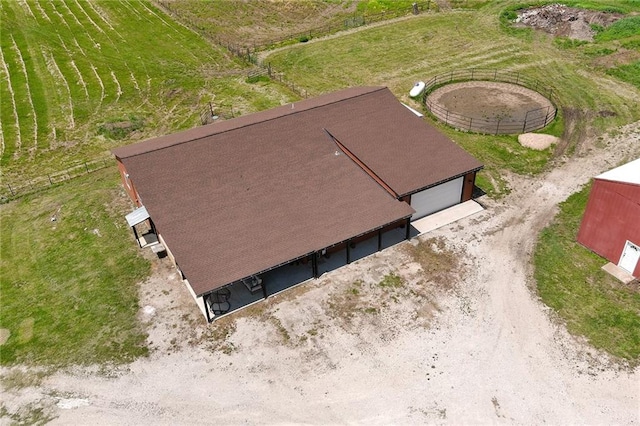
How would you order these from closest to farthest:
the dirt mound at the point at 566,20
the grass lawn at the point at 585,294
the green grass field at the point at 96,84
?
the grass lawn at the point at 585,294 → the green grass field at the point at 96,84 → the dirt mound at the point at 566,20

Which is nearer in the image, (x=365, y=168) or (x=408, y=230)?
(x=408, y=230)

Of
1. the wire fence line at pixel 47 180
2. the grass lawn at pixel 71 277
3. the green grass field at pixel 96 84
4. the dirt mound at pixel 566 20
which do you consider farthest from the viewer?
the dirt mound at pixel 566 20

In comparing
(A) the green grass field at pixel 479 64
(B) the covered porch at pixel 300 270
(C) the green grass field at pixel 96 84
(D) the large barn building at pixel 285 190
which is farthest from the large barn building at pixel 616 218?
(C) the green grass field at pixel 96 84

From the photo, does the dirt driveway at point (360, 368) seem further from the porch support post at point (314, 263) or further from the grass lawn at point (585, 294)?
the grass lawn at point (585, 294)

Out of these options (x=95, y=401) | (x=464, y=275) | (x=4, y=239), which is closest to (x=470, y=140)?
(x=464, y=275)

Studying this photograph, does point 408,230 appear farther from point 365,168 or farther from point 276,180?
point 276,180

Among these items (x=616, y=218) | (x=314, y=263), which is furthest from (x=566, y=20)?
(x=314, y=263)
